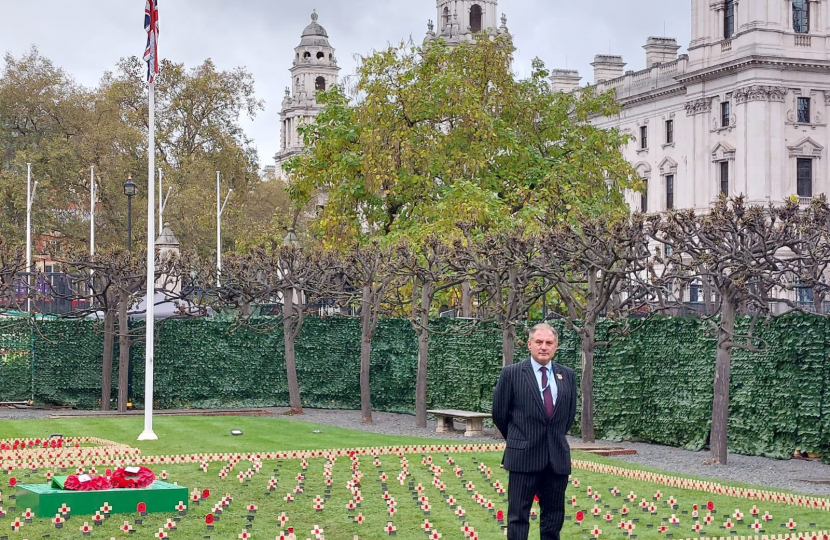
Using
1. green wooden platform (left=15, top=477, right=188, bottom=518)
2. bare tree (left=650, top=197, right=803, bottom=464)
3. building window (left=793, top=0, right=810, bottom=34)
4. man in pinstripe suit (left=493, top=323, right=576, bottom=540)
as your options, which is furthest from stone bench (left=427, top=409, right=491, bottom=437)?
building window (left=793, top=0, right=810, bottom=34)

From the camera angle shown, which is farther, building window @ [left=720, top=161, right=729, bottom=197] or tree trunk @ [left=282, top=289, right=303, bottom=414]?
building window @ [left=720, top=161, right=729, bottom=197]

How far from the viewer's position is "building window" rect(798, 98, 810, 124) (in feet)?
240

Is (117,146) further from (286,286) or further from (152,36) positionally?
(152,36)

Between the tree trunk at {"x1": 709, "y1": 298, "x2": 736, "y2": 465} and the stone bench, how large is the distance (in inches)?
252

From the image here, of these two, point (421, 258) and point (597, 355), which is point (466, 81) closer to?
point (421, 258)

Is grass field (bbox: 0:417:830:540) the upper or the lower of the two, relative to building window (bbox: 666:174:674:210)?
lower

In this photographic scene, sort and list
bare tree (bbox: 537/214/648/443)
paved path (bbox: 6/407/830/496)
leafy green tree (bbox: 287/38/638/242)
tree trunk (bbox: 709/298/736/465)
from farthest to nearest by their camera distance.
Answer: leafy green tree (bbox: 287/38/638/242), bare tree (bbox: 537/214/648/443), tree trunk (bbox: 709/298/736/465), paved path (bbox: 6/407/830/496)

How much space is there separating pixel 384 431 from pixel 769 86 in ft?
164

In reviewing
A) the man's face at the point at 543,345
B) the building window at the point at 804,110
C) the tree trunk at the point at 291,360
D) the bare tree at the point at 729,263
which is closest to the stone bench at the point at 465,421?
the tree trunk at the point at 291,360

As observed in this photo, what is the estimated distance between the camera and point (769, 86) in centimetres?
7175

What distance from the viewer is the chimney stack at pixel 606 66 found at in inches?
3706

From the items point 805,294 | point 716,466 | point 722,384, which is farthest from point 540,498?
point 805,294

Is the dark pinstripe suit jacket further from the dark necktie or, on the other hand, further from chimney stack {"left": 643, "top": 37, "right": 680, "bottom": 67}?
chimney stack {"left": 643, "top": 37, "right": 680, "bottom": 67}

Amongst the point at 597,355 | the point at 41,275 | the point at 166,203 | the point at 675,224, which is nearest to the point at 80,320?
the point at 41,275
